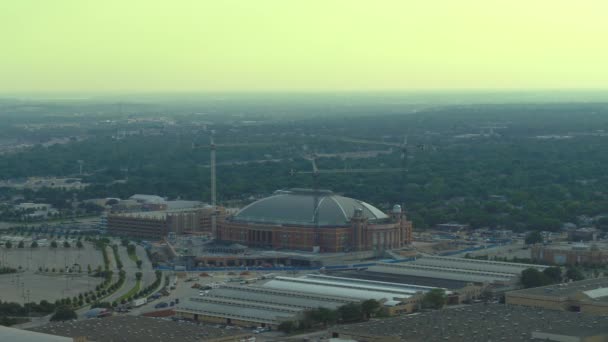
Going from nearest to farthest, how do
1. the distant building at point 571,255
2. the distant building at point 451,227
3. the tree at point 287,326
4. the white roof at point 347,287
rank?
the tree at point 287,326 < the white roof at point 347,287 < the distant building at point 571,255 < the distant building at point 451,227

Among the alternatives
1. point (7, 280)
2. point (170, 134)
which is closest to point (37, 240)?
point (7, 280)

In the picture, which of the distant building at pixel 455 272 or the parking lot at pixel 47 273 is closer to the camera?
the distant building at pixel 455 272

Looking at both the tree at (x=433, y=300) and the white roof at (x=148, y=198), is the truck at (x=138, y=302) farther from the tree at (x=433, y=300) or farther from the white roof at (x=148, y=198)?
the white roof at (x=148, y=198)

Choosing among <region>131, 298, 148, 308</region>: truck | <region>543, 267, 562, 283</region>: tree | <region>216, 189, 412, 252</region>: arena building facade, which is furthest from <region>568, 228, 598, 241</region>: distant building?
<region>131, 298, 148, 308</region>: truck

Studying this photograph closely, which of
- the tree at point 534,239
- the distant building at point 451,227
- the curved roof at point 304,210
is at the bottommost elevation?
the distant building at point 451,227

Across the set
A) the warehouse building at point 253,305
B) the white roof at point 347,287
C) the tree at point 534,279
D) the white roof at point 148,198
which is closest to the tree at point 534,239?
the tree at point 534,279

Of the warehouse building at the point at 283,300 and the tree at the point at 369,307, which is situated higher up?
the tree at the point at 369,307
